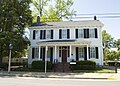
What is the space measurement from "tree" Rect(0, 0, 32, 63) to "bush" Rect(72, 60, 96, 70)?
339 inches

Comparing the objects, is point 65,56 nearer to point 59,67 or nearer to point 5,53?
point 59,67

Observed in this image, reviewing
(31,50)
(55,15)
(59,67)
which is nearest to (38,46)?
(31,50)

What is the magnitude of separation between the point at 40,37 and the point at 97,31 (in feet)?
30.0

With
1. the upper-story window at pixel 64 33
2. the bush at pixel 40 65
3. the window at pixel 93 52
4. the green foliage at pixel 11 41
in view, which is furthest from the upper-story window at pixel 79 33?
the green foliage at pixel 11 41

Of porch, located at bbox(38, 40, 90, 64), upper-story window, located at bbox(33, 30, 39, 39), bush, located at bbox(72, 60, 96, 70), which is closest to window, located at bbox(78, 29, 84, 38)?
porch, located at bbox(38, 40, 90, 64)

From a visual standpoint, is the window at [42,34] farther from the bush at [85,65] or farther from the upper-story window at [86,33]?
the bush at [85,65]

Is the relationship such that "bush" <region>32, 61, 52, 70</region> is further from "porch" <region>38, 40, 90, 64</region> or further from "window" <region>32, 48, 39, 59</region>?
"window" <region>32, 48, 39, 59</region>

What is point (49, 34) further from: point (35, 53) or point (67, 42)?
point (67, 42)

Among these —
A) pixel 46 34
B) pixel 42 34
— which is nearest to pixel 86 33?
pixel 46 34

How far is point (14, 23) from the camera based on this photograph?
94.0ft

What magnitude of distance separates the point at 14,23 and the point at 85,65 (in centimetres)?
1245

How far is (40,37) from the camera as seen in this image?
1202 inches

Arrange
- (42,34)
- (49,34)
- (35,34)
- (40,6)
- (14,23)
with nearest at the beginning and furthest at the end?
(14,23)
(49,34)
(42,34)
(35,34)
(40,6)

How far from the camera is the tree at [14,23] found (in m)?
26.8
